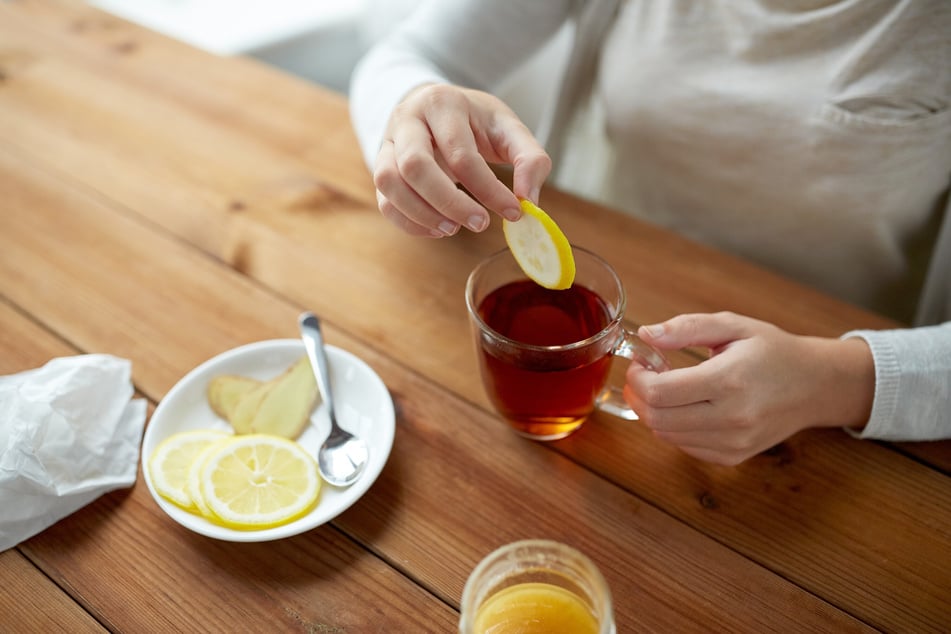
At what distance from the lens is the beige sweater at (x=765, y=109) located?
0.91 metres

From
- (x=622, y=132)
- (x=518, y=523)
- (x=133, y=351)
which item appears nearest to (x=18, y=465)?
(x=133, y=351)

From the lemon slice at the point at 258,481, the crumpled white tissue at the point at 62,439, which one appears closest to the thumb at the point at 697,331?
the lemon slice at the point at 258,481

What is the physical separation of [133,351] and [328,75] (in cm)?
164

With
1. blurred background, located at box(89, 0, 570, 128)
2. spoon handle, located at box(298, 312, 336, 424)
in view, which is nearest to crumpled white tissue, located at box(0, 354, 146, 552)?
spoon handle, located at box(298, 312, 336, 424)

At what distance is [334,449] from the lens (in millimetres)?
701

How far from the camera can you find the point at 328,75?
2.26m

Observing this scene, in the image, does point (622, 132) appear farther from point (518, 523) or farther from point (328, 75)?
point (328, 75)

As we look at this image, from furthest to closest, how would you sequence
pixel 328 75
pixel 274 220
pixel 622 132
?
pixel 328 75, pixel 622 132, pixel 274 220

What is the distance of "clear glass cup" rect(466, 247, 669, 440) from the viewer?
2.13 feet

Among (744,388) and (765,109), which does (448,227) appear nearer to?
(744,388)

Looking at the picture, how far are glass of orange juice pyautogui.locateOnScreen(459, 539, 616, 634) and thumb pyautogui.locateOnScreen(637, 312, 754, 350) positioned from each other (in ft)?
0.70

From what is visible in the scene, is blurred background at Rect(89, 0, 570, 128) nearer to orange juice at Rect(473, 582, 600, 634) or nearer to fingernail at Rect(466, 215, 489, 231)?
fingernail at Rect(466, 215, 489, 231)

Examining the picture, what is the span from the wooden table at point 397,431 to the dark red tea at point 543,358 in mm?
42

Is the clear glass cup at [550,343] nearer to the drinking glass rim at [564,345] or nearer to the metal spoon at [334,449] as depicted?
the drinking glass rim at [564,345]
